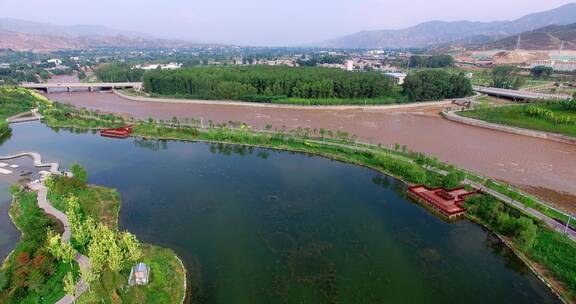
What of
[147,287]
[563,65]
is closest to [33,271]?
[147,287]

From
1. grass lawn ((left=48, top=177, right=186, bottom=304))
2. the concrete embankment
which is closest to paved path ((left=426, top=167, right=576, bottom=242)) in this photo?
grass lawn ((left=48, top=177, right=186, bottom=304))

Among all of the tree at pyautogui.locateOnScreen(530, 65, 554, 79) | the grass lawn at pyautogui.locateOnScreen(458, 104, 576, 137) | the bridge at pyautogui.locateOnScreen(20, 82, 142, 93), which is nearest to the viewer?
the grass lawn at pyautogui.locateOnScreen(458, 104, 576, 137)

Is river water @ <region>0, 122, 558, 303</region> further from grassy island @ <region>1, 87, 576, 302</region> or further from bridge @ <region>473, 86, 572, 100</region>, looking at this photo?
bridge @ <region>473, 86, 572, 100</region>

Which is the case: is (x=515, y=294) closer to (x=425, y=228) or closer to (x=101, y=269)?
(x=425, y=228)

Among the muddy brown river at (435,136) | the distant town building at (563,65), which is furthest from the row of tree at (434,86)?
the distant town building at (563,65)

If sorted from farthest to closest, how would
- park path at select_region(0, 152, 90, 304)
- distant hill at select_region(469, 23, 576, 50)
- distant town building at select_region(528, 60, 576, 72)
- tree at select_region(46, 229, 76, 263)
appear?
distant hill at select_region(469, 23, 576, 50) → distant town building at select_region(528, 60, 576, 72) → tree at select_region(46, 229, 76, 263) → park path at select_region(0, 152, 90, 304)

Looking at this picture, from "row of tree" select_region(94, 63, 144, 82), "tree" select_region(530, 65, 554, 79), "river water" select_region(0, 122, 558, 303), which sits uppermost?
"tree" select_region(530, 65, 554, 79)

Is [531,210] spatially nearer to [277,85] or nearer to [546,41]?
[277,85]

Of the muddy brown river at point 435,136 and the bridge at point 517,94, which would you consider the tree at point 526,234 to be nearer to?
the muddy brown river at point 435,136
